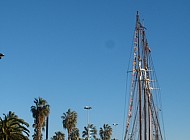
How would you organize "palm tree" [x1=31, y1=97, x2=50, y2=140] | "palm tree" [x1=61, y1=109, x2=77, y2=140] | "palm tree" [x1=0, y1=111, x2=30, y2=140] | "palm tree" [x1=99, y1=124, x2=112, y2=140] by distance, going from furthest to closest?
"palm tree" [x1=99, y1=124, x2=112, y2=140] → "palm tree" [x1=61, y1=109, x2=77, y2=140] → "palm tree" [x1=31, y1=97, x2=50, y2=140] → "palm tree" [x1=0, y1=111, x2=30, y2=140]

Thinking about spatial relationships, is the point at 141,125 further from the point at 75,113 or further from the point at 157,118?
the point at 75,113

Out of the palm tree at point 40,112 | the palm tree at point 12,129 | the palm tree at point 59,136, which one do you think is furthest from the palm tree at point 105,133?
the palm tree at point 12,129

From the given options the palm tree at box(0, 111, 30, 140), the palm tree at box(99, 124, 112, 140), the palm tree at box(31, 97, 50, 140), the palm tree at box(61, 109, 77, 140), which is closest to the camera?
the palm tree at box(0, 111, 30, 140)

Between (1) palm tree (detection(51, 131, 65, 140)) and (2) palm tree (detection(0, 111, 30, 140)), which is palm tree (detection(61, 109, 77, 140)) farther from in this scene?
(2) palm tree (detection(0, 111, 30, 140))

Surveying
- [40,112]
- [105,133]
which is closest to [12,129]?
[40,112]

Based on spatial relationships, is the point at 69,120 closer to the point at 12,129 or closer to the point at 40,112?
the point at 40,112

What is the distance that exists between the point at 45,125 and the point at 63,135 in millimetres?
42578

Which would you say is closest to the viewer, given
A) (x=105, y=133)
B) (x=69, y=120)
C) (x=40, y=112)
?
(x=40, y=112)

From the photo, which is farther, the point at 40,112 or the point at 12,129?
the point at 40,112

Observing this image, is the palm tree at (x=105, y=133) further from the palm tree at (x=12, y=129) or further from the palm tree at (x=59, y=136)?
the palm tree at (x=12, y=129)

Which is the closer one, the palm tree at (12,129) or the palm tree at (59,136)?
the palm tree at (12,129)

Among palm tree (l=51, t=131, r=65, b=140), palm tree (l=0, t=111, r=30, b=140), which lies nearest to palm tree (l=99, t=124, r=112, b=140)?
palm tree (l=51, t=131, r=65, b=140)

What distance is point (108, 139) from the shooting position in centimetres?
19738

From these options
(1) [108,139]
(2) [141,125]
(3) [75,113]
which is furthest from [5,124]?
(1) [108,139]
